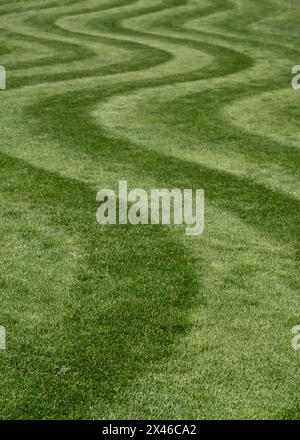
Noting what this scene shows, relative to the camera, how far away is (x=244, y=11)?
60.0 m

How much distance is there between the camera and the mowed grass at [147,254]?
962cm

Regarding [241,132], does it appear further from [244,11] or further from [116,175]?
[244,11]

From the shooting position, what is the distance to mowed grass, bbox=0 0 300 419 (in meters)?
9.62

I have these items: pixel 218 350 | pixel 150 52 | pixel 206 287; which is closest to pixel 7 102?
pixel 150 52
